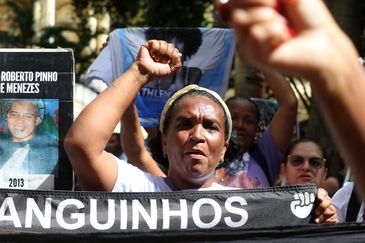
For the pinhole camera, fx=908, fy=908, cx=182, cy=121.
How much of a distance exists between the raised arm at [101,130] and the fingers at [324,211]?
74cm

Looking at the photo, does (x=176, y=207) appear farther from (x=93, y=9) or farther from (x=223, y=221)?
(x=93, y=9)

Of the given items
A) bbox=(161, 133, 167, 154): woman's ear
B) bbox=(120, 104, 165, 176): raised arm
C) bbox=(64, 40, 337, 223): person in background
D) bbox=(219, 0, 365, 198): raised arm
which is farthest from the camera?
bbox=(120, 104, 165, 176): raised arm

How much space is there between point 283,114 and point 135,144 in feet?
3.27

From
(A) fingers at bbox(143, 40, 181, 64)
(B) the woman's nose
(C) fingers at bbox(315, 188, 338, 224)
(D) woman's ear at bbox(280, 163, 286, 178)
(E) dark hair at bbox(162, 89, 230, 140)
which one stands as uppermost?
(A) fingers at bbox(143, 40, 181, 64)

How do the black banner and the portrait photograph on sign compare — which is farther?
the portrait photograph on sign

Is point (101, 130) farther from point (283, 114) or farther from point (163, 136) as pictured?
point (283, 114)

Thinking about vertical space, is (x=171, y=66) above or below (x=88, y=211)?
above

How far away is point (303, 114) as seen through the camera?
44.5 feet

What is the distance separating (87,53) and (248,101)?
6916 millimetres

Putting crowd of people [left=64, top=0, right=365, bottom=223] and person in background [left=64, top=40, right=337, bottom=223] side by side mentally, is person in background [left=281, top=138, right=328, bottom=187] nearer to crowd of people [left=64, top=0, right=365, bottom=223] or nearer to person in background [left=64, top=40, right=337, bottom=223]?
crowd of people [left=64, top=0, right=365, bottom=223]

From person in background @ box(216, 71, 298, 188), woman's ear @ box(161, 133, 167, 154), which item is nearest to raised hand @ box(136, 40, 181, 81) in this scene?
woman's ear @ box(161, 133, 167, 154)

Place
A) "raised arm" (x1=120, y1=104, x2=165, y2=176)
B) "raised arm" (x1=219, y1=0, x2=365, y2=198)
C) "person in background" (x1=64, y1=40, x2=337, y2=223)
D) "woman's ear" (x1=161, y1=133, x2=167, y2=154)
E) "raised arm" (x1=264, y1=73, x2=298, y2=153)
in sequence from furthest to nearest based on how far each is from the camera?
"raised arm" (x1=264, y1=73, x2=298, y2=153) → "raised arm" (x1=120, y1=104, x2=165, y2=176) → "woman's ear" (x1=161, y1=133, x2=167, y2=154) → "person in background" (x1=64, y1=40, x2=337, y2=223) → "raised arm" (x1=219, y1=0, x2=365, y2=198)

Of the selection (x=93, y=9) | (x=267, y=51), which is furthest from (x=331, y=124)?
(x=93, y=9)

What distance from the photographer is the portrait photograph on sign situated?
360 centimetres
